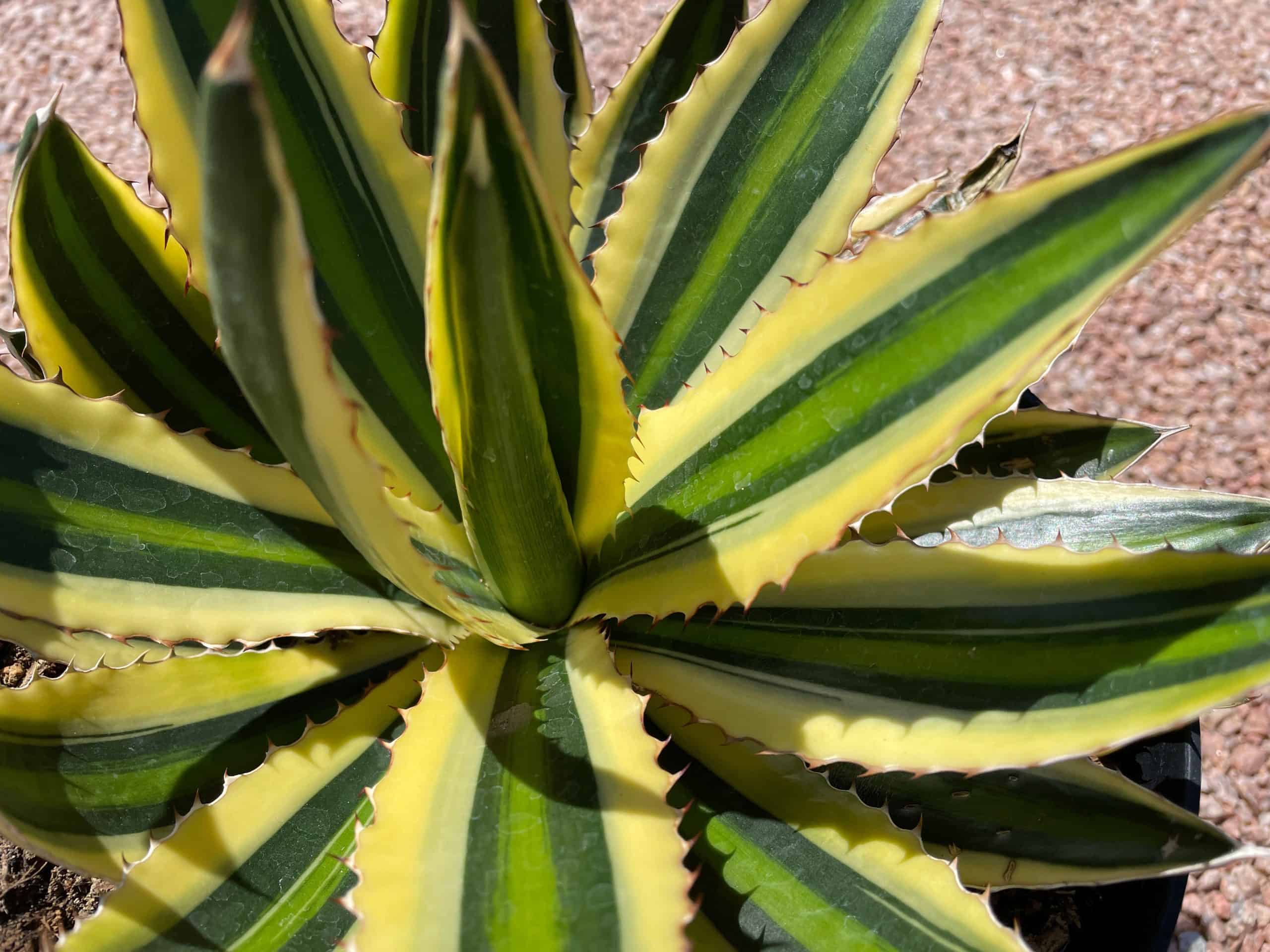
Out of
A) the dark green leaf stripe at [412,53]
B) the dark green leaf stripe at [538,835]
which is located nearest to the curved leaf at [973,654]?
the dark green leaf stripe at [538,835]

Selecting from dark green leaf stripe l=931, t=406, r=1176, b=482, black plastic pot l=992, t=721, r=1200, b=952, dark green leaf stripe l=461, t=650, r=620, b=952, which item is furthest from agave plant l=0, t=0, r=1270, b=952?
black plastic pot l=992, t=721, r=1200, b=952

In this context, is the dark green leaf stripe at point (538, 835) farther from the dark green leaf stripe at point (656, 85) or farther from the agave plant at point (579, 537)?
the dark green leaf stripe at point (656, 85)

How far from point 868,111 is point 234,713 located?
63 cm

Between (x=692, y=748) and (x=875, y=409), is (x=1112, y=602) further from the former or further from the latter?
(x=692, y=748)

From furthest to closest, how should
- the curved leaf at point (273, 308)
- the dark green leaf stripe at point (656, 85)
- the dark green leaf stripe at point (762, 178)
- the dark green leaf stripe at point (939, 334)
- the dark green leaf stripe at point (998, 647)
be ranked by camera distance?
the dark green leaf stripe at point (656, 85) → the dark green leaf stripe at point (762, 178) → the dark green leaf stripe at point (998, 647) → the dark green leaf stripe at point (939, 334) → the curved leaf at point (273, 308)

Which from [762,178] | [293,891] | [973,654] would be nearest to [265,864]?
[293,891]

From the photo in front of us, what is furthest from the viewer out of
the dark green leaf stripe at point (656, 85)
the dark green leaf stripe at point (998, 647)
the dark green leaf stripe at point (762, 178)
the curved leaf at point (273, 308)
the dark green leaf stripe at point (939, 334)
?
A: the dark green leaf stripe at point (656, 85)

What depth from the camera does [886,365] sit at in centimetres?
54

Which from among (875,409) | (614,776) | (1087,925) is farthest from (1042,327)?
(1087,925)

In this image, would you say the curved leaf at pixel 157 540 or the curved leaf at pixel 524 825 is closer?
the curved leaf at pixel 524 825

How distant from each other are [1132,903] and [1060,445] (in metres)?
0.43

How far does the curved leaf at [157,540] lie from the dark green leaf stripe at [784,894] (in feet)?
0.76

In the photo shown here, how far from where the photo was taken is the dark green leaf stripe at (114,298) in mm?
709

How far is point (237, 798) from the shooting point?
0.64 metres
